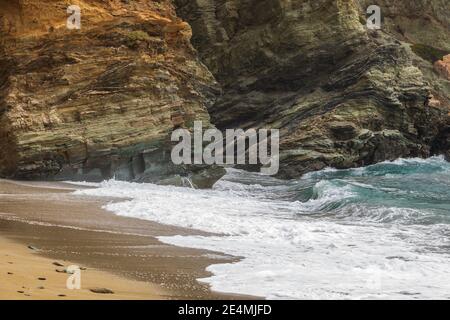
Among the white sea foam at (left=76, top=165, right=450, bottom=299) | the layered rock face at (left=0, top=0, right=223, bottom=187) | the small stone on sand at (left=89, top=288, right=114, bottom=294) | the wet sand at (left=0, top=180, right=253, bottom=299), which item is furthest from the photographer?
the layered rock face at (left=0, top=0, right=223, bottom=187)

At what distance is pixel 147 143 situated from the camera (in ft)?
70.1

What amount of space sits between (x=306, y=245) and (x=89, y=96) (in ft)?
42.8

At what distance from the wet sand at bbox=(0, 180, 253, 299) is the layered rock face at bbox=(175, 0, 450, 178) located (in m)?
14.4

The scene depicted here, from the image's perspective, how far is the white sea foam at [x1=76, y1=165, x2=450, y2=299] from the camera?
7.14 meters

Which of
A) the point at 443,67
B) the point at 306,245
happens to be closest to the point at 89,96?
the point at 306,245

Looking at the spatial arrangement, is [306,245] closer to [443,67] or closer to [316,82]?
[316,82]

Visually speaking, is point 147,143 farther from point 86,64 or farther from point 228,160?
point 228,160

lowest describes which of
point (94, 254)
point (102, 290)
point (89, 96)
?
point (94, 254)

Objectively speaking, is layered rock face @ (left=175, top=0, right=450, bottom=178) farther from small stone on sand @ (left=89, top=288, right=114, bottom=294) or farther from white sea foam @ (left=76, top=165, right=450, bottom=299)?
small stone on sand @ (left=89, top=288, right=114, bottom=294)

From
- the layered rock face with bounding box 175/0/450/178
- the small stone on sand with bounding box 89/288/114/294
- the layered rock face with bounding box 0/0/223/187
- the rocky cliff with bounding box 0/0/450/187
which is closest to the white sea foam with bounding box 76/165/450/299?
the small stone on sand with bounding box 89/288/114/294

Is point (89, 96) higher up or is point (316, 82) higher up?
point (316, 82)

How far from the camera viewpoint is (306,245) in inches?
402

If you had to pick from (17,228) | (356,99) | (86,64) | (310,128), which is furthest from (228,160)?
(17,228)

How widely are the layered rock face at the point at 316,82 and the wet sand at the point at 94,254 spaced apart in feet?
47.2
